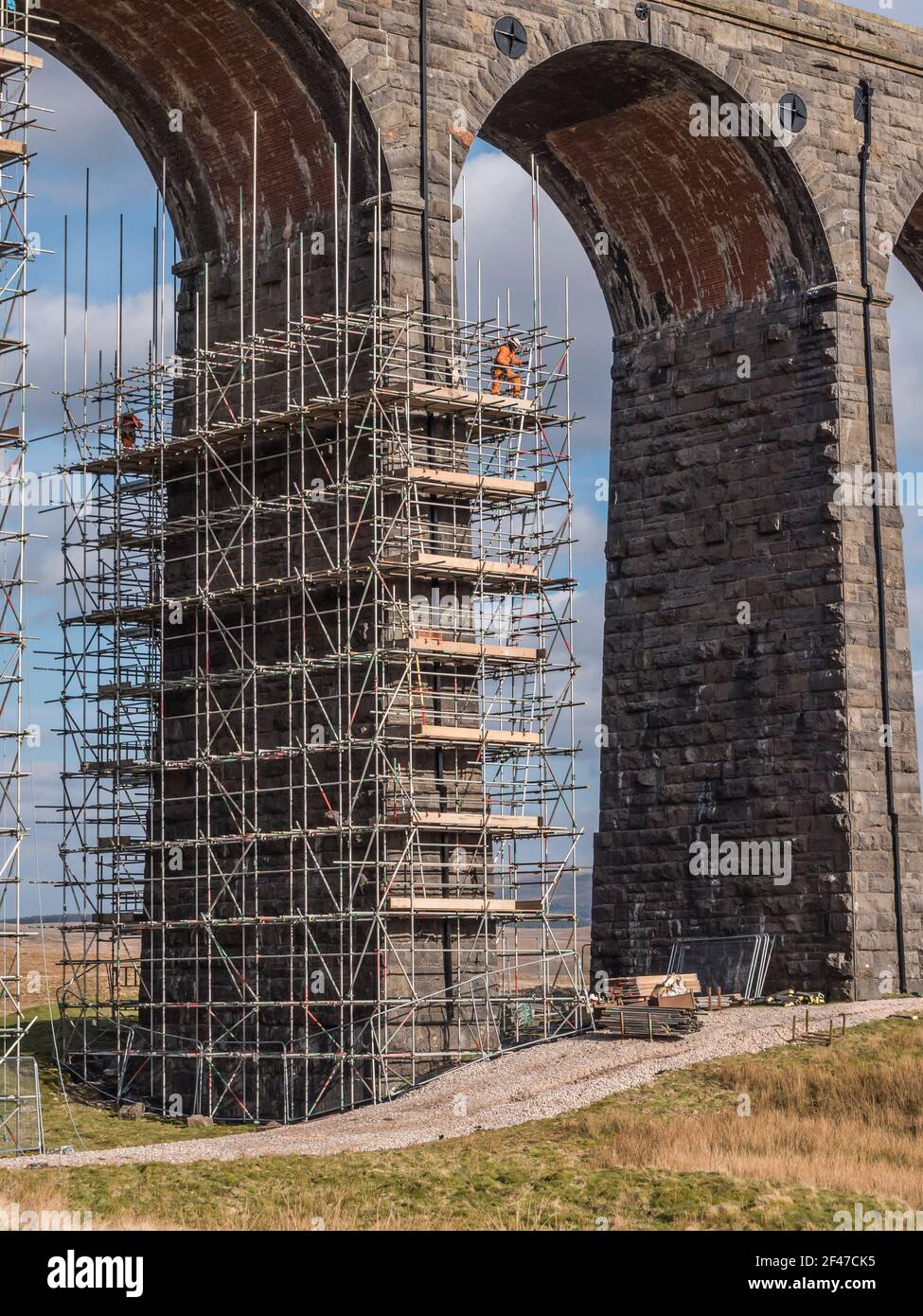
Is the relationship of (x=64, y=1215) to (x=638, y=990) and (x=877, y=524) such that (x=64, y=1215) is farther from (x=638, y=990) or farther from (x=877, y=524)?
(x=877, y=524)

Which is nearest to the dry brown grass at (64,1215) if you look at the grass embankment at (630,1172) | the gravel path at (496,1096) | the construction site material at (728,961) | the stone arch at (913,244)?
the grass embankment at (630,1172)

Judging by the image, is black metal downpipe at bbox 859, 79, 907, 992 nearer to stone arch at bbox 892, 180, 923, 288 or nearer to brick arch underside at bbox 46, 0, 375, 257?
stone arch at bbox 892, 180, 923, 288

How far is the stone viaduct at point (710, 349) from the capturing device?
2880cm

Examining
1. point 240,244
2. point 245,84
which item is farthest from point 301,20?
point 240,244

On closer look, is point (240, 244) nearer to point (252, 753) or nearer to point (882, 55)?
point (252, 753)

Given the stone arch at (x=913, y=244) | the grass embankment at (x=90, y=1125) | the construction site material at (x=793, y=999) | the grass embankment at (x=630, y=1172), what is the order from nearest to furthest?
1. the grass embankment at (x=630, y=1172)
2. the grass embankment at (x=90, y=1125)
3. the construction site material at (x=793, y=999)
4. the stone arch at (x=913, y=244)

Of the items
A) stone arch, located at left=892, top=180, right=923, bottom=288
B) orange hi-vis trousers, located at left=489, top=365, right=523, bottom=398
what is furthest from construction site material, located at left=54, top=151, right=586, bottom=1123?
stone arch, located at left=892, top=180, right=923, bottom=288

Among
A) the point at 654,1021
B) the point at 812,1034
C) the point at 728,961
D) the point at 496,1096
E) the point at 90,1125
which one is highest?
the point at 728,961

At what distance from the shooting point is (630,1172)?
63.3 ft

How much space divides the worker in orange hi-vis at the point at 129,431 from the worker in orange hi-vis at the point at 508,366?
547 centimetres

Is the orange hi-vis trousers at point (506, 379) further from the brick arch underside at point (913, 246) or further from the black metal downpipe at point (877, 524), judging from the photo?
the brick arch underside at point (913, 246)

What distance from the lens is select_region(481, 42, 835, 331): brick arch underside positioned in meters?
31.5

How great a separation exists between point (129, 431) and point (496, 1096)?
11.5 meters

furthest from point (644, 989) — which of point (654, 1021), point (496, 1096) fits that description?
point (496, 1096)
